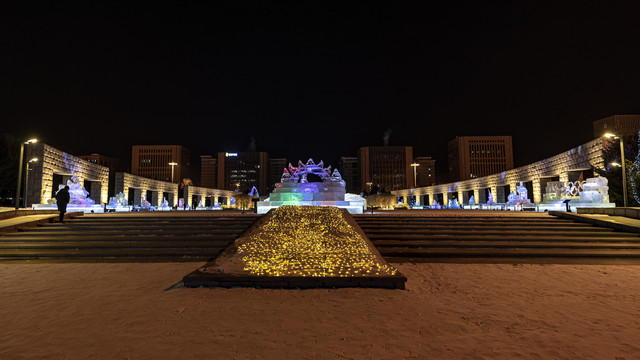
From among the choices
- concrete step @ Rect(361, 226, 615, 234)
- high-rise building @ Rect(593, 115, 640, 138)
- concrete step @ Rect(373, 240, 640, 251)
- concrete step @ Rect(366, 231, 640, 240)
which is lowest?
concrete step @ Rect(373, 240, 640, 251)

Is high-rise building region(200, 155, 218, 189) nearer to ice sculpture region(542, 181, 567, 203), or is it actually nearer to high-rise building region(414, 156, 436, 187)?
high-rise building region(414, 156, 436, 187)

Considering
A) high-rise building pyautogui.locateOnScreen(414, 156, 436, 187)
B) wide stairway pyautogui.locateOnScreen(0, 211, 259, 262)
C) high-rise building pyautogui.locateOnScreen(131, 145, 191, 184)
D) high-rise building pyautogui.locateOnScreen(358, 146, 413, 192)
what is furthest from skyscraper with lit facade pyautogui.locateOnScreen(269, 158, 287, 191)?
wide stairway pyautogui.locateOnScreen(0, 211, 259, 262)

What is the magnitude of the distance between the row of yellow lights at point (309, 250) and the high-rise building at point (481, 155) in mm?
88456

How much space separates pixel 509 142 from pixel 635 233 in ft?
316

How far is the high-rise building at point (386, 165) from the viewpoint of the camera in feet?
334

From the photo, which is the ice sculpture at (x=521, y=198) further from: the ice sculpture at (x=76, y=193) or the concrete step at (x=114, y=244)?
the ice sculpture at (x=76, y=193)

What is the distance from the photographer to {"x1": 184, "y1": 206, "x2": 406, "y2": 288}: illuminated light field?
521cm

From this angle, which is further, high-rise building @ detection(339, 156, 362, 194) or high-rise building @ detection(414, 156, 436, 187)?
high-rise building @ detection(339, 156, 362, 194)

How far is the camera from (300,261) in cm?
608

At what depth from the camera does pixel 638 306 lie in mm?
4215

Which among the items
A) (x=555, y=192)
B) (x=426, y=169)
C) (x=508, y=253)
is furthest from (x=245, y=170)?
(x=508, y=253)

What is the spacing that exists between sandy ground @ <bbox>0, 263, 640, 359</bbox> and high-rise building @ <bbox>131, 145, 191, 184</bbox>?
329 ft

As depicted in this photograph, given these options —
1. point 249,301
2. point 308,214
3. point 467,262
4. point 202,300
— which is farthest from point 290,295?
point 308,214

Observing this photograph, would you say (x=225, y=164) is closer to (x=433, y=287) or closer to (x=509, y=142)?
(x=509, y=142)
